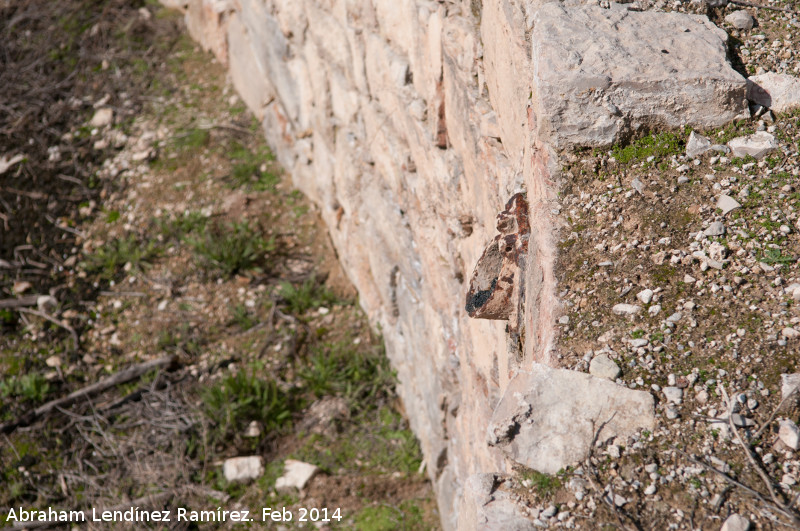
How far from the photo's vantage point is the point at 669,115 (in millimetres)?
1439

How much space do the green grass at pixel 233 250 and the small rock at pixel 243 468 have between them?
4.31 feet

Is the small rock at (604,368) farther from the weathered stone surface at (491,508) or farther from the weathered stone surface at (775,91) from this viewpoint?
the weathered stone surface at (775,91)

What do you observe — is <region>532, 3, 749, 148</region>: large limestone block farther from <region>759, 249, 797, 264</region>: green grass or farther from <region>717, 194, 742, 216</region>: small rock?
<region>759, 249, 797, 264</region>: green grass

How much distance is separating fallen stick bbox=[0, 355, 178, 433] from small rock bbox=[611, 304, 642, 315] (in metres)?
3.09

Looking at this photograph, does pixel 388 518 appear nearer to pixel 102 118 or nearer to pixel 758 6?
pixel 758 6

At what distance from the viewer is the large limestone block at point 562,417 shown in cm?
115

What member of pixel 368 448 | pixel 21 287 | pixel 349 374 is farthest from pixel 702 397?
pixel 21 287

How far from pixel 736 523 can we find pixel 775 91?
101 centimetres

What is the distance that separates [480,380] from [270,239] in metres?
2.43

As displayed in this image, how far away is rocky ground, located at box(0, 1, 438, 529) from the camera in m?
3.22

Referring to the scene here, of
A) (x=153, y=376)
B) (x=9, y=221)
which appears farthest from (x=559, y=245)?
(x=9, y=221)

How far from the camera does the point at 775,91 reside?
57.7 inches

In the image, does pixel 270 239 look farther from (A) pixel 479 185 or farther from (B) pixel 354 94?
(A) pixel 479 185

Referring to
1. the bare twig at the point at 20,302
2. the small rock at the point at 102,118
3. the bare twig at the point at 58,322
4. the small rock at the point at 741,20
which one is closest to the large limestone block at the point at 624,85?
the small rock at the point at 741,20
